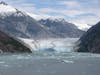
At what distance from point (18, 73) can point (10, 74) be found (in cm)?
342

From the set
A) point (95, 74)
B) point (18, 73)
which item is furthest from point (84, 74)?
point (18, 73)

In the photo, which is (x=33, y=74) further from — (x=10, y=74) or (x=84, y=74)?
(x=84, y=74)

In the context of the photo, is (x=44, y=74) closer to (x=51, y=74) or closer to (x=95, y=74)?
(x=51, y=74)

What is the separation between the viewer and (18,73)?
3467 inches

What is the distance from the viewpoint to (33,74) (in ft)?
279

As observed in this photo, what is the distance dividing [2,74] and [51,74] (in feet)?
35.3

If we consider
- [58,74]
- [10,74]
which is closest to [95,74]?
[58,74]

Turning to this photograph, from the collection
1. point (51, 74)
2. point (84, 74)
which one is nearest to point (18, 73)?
point (51, 74)

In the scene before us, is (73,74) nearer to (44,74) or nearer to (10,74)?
(44,74)

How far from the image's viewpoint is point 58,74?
84.4 meters

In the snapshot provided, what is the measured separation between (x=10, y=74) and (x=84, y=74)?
16.4m

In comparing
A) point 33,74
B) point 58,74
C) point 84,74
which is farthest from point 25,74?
point 84,74

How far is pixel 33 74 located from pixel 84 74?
37.0 ft

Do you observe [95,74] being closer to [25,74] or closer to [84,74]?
[84,74]
